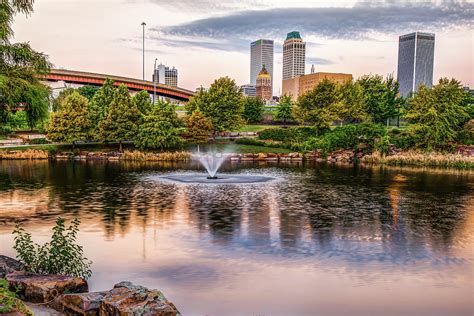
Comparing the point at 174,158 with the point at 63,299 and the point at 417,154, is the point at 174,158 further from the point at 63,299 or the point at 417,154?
the point at 63,299

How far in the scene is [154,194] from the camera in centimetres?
2842

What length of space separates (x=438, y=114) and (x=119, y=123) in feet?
128

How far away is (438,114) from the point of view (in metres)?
55.9

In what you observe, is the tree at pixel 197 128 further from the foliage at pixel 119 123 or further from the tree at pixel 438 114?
the tree at pixel 438 114

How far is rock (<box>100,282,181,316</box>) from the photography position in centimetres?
930

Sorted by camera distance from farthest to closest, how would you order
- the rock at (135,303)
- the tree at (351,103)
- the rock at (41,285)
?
the tree at (351,103) → the rock at (41,285) → the rock at (135,303)

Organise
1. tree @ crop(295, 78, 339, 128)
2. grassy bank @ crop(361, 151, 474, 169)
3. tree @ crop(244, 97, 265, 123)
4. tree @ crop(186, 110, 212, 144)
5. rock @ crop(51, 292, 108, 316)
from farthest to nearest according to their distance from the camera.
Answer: tree @ crop(244, 97, 265, 123) < tree @ crop(295, 78, 339, 128) < tree @ crop(186, 110, 212, 144) < grassy bank @ crop(361, 151, 474, 169) < rock @ crop(51, 292, 108, 316)

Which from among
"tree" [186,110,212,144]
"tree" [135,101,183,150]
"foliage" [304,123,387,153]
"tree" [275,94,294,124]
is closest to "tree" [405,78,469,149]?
"foliage" [304,123,387,153]

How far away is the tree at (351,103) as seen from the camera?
7281cm

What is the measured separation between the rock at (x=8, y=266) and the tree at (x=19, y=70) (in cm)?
422

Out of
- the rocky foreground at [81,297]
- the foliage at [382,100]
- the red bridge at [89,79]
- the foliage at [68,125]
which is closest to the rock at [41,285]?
the rocky foreground at [81,297]

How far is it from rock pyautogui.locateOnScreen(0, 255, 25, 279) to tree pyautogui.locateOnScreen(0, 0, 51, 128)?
4221 millimetres

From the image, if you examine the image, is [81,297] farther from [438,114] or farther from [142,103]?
[142,103]

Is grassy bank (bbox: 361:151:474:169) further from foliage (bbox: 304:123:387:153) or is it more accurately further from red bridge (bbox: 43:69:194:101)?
red bridge (bbox: 43:69:194:101)
